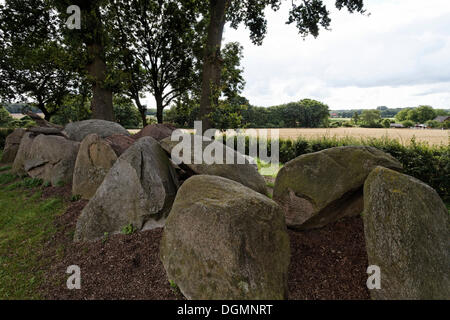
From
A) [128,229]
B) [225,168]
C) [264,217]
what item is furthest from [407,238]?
[128,229]

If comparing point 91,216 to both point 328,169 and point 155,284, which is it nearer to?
point 155,284

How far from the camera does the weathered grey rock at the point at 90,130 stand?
7.62 m

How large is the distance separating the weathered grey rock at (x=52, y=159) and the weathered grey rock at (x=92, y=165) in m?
1.38

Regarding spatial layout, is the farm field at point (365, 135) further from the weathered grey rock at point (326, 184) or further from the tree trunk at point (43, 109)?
the tree trunk at point (43, 109)

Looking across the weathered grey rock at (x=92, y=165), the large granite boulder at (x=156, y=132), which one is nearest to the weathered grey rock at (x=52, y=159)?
the weathered grey rock at (x=92, y=165)

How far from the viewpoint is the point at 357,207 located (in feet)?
12.9

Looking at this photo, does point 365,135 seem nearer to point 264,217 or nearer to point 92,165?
point 264,217

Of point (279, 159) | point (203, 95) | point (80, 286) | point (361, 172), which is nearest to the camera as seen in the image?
point (80, 286)

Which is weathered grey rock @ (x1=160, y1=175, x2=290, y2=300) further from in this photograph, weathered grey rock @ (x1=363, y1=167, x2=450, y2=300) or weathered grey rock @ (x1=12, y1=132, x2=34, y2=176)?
weathered grey rock @ (x1=12, y1=132, x2=34, y2=176)

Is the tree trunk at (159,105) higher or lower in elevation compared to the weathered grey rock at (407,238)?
higher

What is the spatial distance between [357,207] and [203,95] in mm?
5887

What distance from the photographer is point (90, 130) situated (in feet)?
25.8
